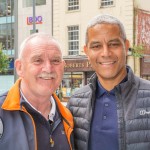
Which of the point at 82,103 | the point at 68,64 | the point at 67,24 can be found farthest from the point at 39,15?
the point at 82,103

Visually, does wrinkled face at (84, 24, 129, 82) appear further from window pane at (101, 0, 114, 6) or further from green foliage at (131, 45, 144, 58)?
window pane at (101, 0, 114, 6)

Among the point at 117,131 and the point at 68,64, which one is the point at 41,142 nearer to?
the point at 117,131

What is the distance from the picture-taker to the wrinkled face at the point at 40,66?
3.04 metres

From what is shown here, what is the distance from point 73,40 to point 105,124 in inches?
863

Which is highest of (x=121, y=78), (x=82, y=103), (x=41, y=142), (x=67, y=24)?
(x=67, y=24)

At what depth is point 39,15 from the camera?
87.8ft

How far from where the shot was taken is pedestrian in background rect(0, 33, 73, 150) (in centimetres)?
287

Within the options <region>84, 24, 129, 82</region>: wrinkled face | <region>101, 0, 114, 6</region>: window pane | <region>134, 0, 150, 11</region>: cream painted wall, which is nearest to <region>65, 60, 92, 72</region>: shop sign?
<region>101, 0, 114, 6</region>: window pane

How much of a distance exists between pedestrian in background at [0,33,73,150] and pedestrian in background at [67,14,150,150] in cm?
26

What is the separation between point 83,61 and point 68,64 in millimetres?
1301

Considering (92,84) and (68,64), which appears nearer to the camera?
(92,84)

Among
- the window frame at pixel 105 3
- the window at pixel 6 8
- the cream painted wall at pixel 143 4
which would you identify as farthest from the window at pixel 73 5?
the window at pixel 6 8

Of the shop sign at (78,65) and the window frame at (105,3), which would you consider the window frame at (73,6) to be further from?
the shop sign at (78,65)

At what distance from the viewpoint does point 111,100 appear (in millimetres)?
3367
